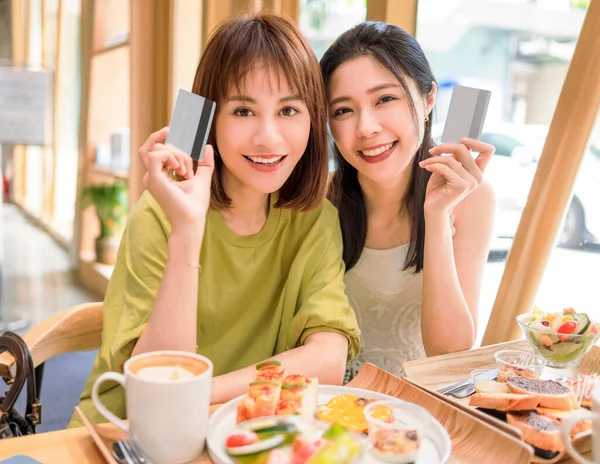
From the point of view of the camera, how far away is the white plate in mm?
Answer: 795

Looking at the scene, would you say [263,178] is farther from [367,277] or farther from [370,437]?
[370,437]

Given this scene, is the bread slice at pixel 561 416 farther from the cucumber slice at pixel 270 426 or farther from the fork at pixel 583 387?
the cucumber slice at pixel 270 426

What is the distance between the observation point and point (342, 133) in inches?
57.9

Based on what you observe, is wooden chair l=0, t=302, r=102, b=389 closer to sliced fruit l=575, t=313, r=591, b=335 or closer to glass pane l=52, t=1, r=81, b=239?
sliced fruit l=575, t=313, r=591, b=335

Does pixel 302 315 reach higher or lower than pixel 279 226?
lower

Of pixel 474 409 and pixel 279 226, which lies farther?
pixel 279 226

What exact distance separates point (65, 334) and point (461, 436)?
0.99 meters

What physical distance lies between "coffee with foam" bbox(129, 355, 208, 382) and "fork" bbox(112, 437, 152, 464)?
9cm

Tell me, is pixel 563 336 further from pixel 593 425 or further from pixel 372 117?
pixel 372 117

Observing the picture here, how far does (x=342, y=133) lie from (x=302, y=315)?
47 centimetres

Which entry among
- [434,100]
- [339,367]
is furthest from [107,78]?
[339,367]

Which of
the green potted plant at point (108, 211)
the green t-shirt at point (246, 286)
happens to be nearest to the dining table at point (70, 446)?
the green t-shirt at point (246, 286)

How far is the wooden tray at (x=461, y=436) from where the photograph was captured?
0.79m

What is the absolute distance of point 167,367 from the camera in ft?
2.71
